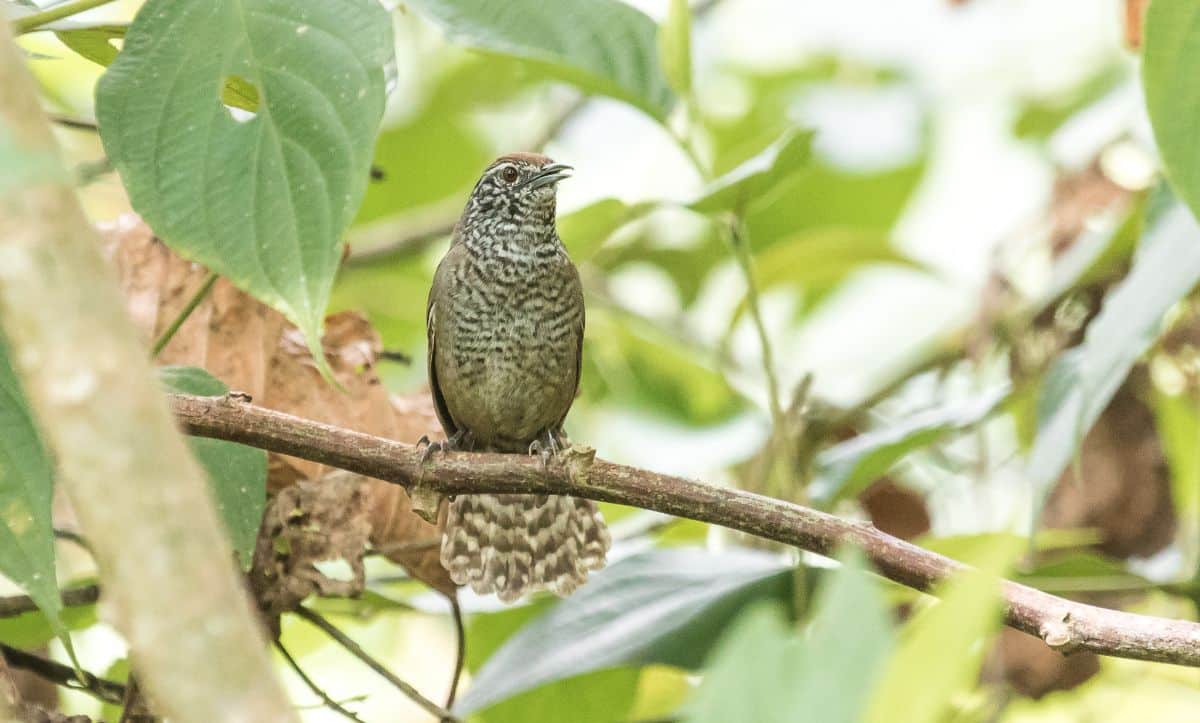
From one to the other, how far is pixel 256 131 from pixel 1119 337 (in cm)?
171

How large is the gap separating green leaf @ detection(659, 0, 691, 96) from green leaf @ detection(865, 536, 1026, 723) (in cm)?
221

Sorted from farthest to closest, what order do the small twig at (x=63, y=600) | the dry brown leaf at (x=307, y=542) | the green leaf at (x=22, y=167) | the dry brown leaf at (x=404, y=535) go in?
the dry brown leaf at (x=404, y=535), the dry brown leaf at (x=307, y=542), the small twig at (x=63, y=600), the green leaf at (x=22, y=167)

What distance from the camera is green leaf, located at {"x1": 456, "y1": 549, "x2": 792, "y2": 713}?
9.49 ft

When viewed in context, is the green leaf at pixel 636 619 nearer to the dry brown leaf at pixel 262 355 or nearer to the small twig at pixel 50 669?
the dry brown leaf at pixel 262 355

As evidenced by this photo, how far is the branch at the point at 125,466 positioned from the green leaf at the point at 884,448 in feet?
8.37

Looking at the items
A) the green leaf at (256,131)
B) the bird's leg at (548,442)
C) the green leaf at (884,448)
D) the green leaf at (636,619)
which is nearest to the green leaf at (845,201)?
the bird's leg at (548,442)

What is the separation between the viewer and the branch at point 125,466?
945mm

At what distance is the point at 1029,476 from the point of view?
2893mm

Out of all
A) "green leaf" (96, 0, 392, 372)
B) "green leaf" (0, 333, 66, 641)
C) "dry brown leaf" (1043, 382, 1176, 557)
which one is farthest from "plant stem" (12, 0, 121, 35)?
"dry brown leaf" (1043, 382, 1176, 557)

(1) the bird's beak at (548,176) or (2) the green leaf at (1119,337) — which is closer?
(2) the green leaf at (1119,337)

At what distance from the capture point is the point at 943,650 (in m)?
0.94

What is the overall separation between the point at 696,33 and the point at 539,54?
3191 millimetres

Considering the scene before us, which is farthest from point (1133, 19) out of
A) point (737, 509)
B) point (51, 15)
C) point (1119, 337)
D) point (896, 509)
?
point (51, 15)

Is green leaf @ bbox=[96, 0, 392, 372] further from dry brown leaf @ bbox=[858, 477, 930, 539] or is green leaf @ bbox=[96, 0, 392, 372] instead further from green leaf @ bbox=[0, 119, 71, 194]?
dry brown leaf @ bbox=[858, 477, 930, 539]
